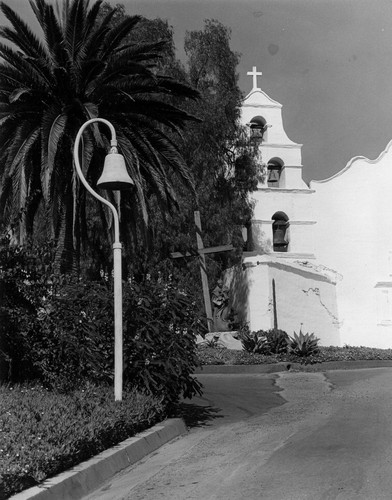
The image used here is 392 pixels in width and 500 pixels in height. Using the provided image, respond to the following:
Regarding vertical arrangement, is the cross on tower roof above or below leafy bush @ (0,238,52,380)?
above

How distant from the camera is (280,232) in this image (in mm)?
31984

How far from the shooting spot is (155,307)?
10.2 m

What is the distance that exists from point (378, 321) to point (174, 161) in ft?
53.0

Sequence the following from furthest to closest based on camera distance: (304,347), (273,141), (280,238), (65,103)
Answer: (273,141) < (280,238) < (304,347) < (65,103)

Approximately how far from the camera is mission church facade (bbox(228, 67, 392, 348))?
29125mm

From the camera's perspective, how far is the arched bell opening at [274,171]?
32.5 metres

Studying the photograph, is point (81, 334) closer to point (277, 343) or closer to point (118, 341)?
point (118, 341)

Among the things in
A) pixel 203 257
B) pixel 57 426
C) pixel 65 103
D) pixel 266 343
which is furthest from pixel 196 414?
pixel 203 257

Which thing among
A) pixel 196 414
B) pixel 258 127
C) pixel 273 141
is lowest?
pixel 196 414

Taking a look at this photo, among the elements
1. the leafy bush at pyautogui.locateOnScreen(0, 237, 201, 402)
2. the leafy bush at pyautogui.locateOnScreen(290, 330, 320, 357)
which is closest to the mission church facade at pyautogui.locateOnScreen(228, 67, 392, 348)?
the leafy bush at pyautogui.locateOnScreen(290, 330, 320, 357)

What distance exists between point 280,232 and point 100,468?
25.5 meters

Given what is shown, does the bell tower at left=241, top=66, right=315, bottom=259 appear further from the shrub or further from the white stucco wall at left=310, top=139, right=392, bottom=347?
the shrub

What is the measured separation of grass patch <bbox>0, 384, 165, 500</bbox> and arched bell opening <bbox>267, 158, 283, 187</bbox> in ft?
77.9

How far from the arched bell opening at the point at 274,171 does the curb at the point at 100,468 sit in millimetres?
23920
